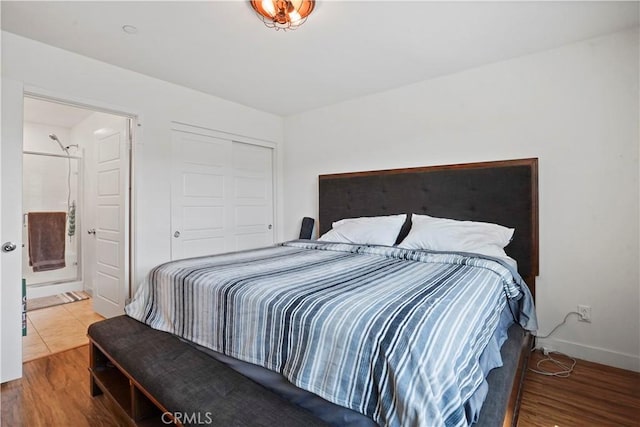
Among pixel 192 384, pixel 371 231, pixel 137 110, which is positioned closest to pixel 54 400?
pixel 192 384

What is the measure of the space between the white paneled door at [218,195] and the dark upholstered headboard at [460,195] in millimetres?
1011

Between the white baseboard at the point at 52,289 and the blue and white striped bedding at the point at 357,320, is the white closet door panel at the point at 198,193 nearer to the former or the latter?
the blue and white striped bedding at the point at 357,320

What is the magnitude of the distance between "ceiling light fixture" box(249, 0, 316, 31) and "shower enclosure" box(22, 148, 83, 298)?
3986 mm

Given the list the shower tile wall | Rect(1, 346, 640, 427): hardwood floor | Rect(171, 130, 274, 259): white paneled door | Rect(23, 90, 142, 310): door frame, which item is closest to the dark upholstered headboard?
Rect(1, 346, 640, 427): hardwood floor

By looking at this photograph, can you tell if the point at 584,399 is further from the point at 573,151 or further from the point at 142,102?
the point at 142,102

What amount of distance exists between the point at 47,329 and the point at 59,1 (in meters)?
2.81

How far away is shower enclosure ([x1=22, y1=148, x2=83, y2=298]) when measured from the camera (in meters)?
4.05

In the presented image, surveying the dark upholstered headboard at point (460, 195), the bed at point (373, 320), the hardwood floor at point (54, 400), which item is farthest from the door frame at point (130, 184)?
the dark upholstered headboard at point (460, 195)

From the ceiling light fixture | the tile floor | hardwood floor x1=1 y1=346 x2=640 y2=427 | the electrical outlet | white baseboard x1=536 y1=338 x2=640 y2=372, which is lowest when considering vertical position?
the tile floor

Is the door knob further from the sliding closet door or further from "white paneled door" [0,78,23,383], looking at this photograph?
the sliding closet door

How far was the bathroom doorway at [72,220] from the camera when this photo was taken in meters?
2.84

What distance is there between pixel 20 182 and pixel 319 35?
7.55ft

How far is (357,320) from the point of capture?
105cm

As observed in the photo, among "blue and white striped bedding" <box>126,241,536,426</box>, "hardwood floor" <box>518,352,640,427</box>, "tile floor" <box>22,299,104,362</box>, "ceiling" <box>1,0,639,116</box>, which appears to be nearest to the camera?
"blue and white striped bedding" <box>126,241,536,426</box>
